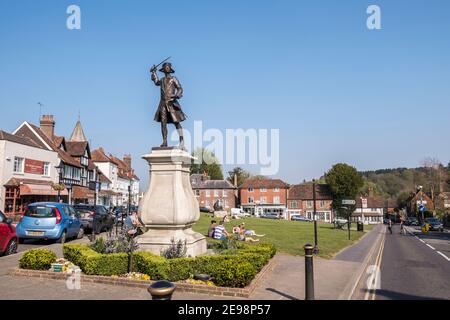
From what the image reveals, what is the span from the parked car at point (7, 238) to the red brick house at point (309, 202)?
63148 millimetres

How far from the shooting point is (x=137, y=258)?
26.8 feet

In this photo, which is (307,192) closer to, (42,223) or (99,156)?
(99,156)

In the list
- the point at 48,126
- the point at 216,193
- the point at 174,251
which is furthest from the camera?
the point at 216,193

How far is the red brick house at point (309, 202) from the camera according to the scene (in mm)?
69688

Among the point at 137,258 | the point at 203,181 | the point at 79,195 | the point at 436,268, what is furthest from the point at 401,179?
the point at 137,258

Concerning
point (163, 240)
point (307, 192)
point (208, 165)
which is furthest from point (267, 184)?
point (163, 240)

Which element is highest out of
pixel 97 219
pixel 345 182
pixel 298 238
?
pixel 345 182

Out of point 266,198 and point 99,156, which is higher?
point 99,156

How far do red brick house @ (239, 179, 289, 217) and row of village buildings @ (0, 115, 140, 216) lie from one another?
2970cm

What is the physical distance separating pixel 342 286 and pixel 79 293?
5.86 meters

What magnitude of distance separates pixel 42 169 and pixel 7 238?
943 inches

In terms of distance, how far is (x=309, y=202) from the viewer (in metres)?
70.6

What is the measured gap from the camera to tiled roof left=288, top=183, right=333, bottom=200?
70438 mm
